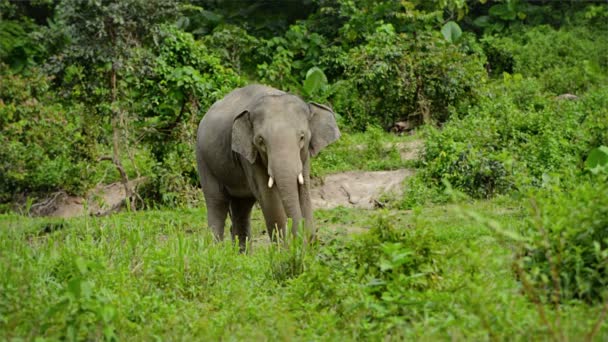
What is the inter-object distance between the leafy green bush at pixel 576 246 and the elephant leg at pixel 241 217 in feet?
16.6

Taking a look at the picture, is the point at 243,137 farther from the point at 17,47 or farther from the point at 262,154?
the point at 17,47

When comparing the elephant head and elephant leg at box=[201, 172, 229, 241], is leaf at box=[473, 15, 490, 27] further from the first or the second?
the elephant head

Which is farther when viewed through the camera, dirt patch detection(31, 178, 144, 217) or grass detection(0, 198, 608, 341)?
dirt patch detection(31, 178, 144, 217)

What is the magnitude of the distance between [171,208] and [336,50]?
7.21 metres

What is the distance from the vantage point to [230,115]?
10.1m

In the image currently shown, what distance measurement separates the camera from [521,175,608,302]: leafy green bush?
18.4ft

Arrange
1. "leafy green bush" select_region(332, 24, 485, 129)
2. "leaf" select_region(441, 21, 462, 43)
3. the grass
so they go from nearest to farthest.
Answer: the grass < "leafy green bush" select_region(332, 24, 485, 129) < "leaf" select_region(441, 21, 462, 43)

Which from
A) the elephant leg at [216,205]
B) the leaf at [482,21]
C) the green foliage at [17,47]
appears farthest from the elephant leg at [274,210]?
the leaf at [482,21]

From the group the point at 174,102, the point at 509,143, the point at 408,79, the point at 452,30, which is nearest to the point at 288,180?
the point at 509,143

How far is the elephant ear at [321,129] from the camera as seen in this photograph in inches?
369

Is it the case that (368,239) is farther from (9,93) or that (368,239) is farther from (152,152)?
(9,93)

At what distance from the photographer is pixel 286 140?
28.7 ft

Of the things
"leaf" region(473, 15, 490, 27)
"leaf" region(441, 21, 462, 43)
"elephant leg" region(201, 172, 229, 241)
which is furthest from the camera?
"leaf" region(473, 15, 490, 27)

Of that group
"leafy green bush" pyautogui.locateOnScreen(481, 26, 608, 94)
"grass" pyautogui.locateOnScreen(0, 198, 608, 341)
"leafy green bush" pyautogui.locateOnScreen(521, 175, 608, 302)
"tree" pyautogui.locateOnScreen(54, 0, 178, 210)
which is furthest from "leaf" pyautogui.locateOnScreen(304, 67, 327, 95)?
"leafy green bush" pyautogui.locateOnScreen(521, 175, 608, 302)
